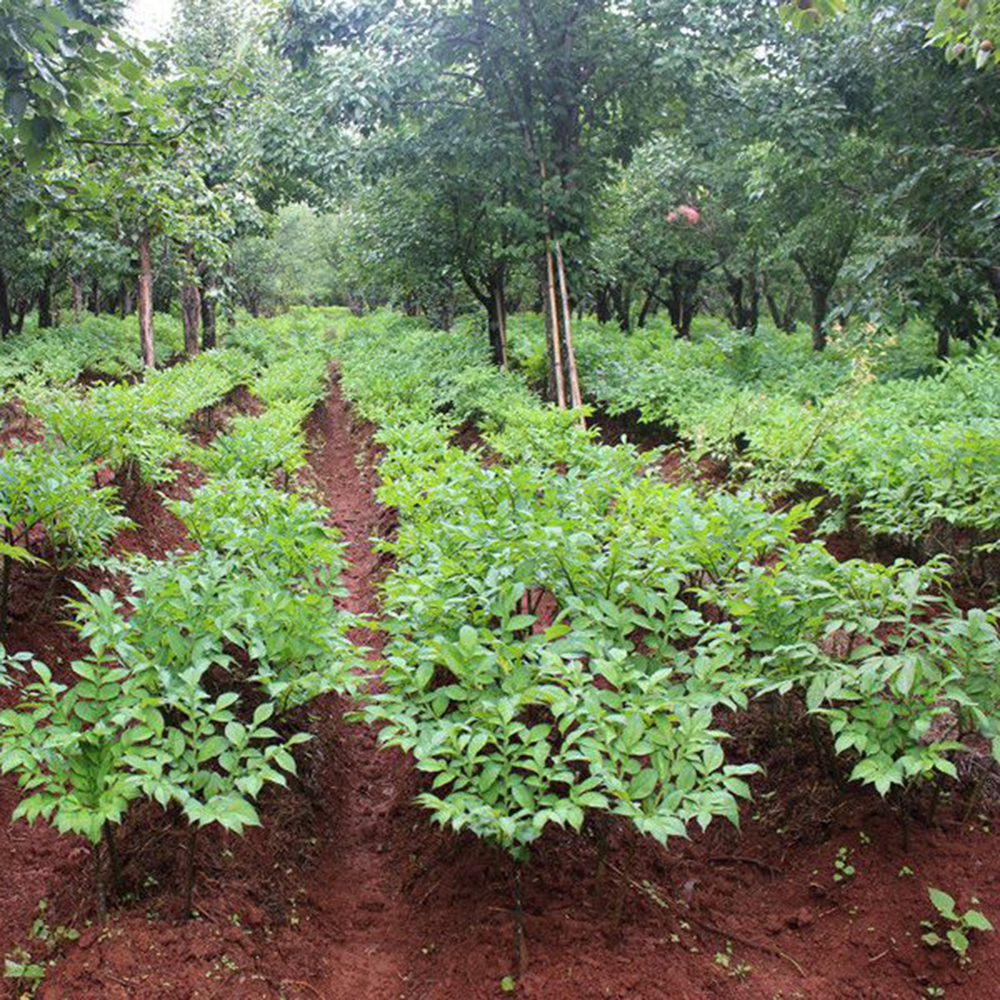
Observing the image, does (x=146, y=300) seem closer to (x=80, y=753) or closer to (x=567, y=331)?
(x=567, y=331)

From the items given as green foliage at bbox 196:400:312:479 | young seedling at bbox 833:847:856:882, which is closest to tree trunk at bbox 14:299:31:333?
green foliage at bbox 196:400:312:479

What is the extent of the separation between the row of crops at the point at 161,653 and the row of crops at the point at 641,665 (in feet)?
1.38

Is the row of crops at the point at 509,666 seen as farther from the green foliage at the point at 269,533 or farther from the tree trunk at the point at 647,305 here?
the tree trunk at the point at 647,305

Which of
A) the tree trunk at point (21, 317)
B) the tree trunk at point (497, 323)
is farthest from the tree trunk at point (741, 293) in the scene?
the tree trunk at point (21, 317)

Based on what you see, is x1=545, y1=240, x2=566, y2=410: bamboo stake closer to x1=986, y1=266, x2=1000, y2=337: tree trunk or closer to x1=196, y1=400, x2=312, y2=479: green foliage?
x1=196, y1=400, x2=312, y2=479: green foliage

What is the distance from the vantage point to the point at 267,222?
61.8ft

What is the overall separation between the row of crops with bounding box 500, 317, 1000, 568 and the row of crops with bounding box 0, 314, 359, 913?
3.39 m

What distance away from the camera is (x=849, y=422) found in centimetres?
601

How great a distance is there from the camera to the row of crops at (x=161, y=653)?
214 centimetres

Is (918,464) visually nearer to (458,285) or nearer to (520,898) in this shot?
(520,898)

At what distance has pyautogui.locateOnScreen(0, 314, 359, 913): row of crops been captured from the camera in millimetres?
2143

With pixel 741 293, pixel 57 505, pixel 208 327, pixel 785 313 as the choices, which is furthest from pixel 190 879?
pixel 785 313

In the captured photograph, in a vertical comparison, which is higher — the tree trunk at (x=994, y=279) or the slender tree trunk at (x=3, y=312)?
the slender tree trunk at (x=3, y=312)

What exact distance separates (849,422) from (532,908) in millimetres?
4925
